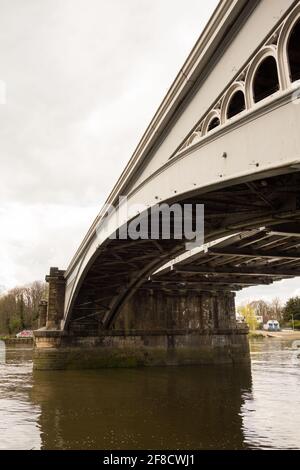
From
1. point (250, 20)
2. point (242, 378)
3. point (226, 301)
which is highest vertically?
point (250, 20)

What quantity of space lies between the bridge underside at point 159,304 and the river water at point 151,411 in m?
4.15

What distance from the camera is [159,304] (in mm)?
27328

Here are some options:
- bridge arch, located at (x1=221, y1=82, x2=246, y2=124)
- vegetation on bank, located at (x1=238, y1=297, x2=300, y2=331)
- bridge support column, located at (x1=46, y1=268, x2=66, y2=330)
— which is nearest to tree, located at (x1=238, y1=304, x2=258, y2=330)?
vegetation on bank, located at (x1=238, y1=297, x2=300, y2=331)

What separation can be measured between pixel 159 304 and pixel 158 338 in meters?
2.12

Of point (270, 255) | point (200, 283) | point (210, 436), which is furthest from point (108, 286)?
point (210, 436)

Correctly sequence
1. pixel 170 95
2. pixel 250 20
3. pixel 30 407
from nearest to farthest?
pixel 250 20 → pixel 170 95 → pixel 30 407

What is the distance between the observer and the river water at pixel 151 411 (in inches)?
358

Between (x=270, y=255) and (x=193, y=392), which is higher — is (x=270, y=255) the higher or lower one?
the higher one

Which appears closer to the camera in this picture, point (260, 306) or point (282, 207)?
point (282, 207)

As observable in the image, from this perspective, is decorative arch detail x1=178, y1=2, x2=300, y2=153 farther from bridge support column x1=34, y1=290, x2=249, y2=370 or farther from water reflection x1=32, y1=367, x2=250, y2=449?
bridge support column x1=34, y1=290, x2=249, y2=370

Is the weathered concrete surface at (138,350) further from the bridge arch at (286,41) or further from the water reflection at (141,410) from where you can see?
the bridge arch at (286,41)
